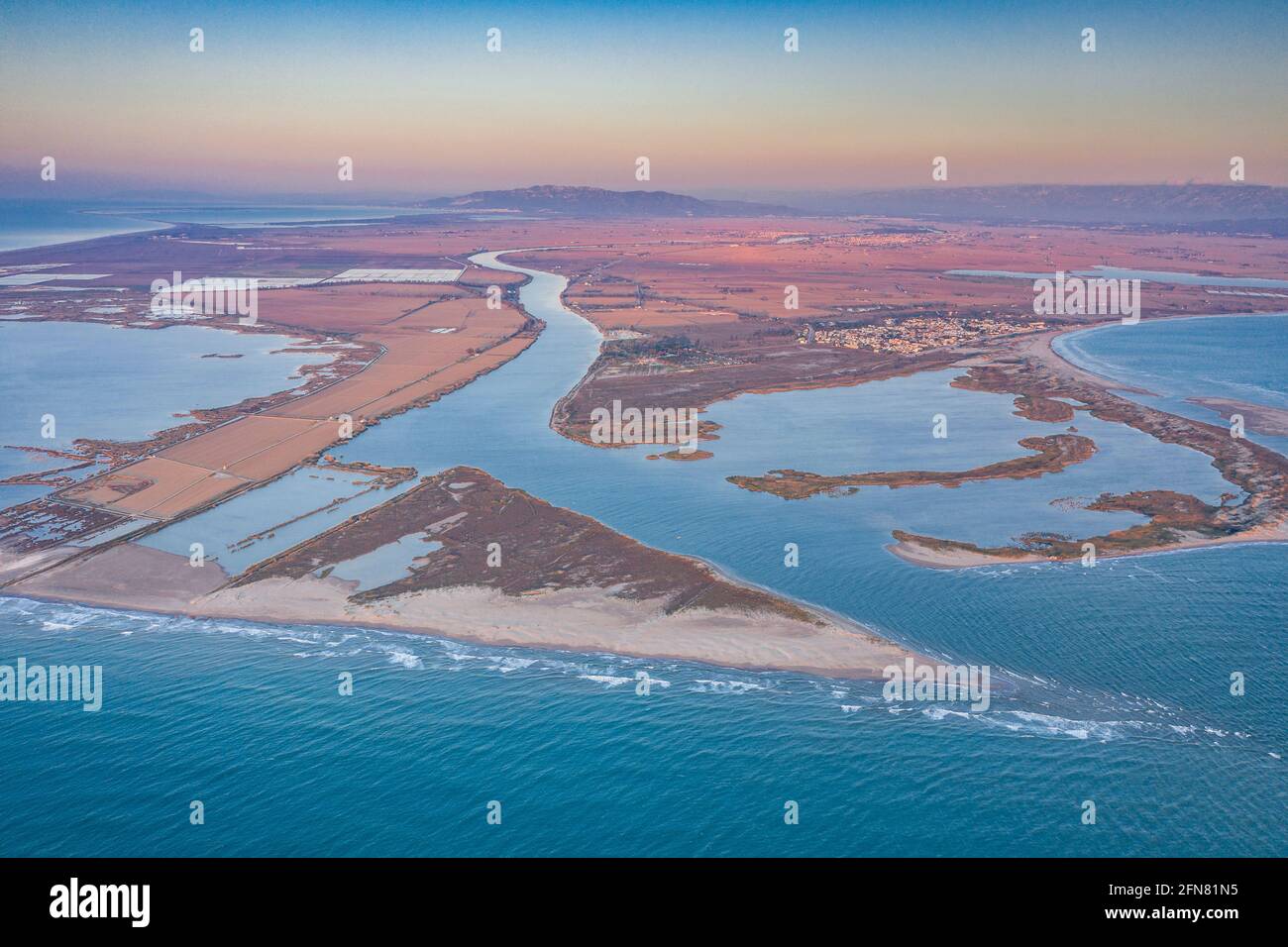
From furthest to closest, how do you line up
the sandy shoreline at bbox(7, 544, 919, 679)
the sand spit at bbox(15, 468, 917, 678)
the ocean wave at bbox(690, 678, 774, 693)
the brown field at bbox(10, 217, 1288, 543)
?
the brown field at bbox(10, 217, 1288, 543) < the sand spit at bbox(15, 468, 917, 678) < the sandy shoreline at bbox(7, 544, 919, 679) < the ocean wave at bbox(690, 678, 774, 693)

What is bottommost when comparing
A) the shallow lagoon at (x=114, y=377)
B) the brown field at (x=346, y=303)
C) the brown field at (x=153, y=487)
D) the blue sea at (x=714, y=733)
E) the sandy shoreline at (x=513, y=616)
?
the blue sea at (x=714, y=733)

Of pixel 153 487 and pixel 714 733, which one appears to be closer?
pixel 714 733

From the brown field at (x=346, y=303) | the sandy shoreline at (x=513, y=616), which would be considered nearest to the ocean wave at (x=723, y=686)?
the sandy shoreline at (x=513, y=616)

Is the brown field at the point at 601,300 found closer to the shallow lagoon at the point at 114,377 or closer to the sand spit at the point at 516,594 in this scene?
the shallow lagoon at the point at 114,377

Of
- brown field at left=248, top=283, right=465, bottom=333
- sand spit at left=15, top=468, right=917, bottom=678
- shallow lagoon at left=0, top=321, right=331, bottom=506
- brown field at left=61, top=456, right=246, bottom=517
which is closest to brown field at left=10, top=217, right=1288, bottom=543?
brown field at left=61, top=456, right=246, bottom=517

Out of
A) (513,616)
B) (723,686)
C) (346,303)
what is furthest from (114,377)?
(723,686)

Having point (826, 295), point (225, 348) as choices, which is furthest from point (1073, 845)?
point (826, 295)

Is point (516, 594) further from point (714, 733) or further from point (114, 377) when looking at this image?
point (114, 377)

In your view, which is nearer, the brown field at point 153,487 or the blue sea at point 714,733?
the blue sea at point 714,733

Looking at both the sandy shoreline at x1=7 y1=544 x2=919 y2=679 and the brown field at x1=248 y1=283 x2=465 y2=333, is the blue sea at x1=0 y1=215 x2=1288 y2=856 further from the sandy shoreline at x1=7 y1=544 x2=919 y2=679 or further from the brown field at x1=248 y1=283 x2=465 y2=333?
the brown field at x1=248 y1=283 x2=465 y2=333
